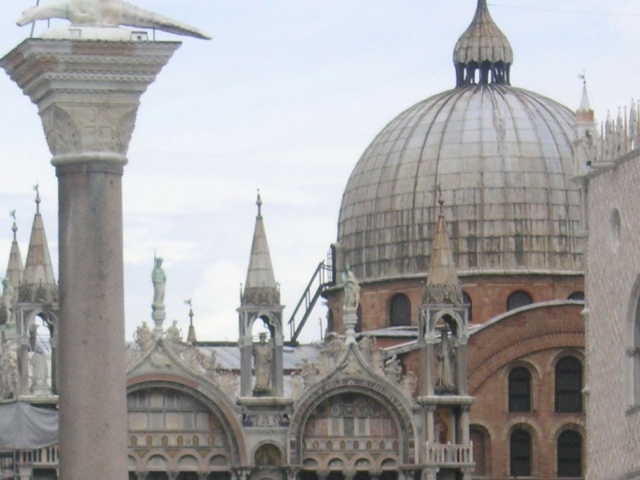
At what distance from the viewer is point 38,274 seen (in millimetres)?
52000

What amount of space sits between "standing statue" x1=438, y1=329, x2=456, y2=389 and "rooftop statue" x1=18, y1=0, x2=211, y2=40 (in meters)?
30.7

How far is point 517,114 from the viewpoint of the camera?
65.8 metres

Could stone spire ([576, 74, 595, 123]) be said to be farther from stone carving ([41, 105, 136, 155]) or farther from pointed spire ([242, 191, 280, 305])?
stone carving ([41, 105, 136, 155])

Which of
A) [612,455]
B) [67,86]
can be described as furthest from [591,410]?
[67,86]

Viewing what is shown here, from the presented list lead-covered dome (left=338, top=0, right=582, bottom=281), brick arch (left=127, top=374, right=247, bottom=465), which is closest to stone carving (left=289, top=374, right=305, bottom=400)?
brick arch (left=127, top=374, right=247, bottom=465)

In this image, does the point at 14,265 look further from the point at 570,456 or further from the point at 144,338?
the point at 570,456

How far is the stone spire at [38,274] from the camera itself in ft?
170

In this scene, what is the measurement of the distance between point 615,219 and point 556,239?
19078 mm

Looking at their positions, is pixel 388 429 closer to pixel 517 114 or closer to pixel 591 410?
pixel 591 410

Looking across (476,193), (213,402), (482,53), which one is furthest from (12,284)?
(482,53)

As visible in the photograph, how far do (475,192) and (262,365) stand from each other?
13268 millimetres

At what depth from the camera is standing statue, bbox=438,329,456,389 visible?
53.4 m

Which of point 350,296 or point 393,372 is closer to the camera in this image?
point 393,372

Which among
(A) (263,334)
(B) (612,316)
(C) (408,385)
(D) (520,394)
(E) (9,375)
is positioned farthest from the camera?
(D) (520,394)
